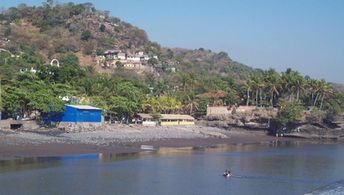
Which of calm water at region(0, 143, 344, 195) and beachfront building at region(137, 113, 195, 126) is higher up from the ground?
beachfront building at region(137, 113, 195, 126)

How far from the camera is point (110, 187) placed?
94.9ft

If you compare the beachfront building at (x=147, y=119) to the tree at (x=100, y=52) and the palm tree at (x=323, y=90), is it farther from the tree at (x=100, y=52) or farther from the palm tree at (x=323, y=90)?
A: the tree at (x=100, y=52)

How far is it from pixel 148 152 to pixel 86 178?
57.6 feet

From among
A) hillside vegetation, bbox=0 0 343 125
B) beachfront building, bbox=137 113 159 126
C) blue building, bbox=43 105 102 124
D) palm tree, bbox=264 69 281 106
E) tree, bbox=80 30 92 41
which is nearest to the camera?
blue building, bbox=43 105 102 124

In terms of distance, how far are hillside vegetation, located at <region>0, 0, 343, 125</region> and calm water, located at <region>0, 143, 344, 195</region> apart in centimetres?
1790

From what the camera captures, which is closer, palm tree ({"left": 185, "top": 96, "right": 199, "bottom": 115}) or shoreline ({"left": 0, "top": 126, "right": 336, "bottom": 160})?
shoreline ({"left": 0, "top": 126, "right": 336, "bottom": 160})

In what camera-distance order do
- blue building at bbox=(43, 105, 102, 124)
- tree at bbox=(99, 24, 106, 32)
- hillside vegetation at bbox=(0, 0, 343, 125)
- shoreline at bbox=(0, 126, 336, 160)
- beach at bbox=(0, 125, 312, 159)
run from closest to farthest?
shoreline at bbox=(0, 126, 336, 160) < beach at bbox=(0, 125, 312, 159) < blue building at bbox=(43, 105, 102, 124) < hillside vegetation at bbox=(0, 0, 343, 125) < tree at bbox=(99, 24, 106, 32)

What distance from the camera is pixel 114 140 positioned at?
5266 centimetres

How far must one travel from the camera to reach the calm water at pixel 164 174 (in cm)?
2881

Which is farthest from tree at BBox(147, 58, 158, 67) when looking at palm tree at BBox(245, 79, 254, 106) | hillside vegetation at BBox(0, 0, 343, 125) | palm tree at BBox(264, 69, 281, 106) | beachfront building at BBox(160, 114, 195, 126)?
beachfront building at BBox(160, 114, 195, 126)

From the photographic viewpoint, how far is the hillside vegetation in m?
62.7

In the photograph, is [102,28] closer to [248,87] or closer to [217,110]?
[248,87]

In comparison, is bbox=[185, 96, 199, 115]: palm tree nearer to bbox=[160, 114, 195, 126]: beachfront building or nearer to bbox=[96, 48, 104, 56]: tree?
bbox=[160, 114, 195, 126]: beachfront building

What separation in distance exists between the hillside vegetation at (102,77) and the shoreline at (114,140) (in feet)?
20.4
